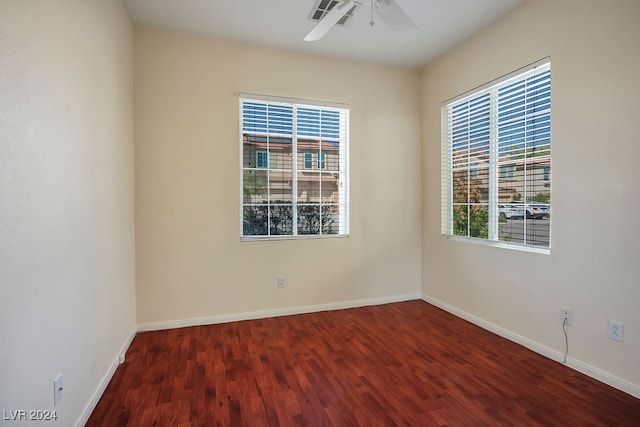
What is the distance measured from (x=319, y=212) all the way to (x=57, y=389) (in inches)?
107

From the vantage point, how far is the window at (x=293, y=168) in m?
3.52

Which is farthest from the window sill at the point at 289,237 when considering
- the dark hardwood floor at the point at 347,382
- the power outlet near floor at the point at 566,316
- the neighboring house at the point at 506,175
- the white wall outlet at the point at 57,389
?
the power outlet near floor at the point at 566,316

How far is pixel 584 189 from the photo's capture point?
2350 millimetres

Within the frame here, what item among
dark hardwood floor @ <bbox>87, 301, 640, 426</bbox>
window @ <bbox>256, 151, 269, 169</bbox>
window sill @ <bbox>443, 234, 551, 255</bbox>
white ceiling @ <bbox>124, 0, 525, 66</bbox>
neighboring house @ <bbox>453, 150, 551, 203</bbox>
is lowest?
dark hardwood floor @ <bbox>87, 301, 640, 426</bbox>

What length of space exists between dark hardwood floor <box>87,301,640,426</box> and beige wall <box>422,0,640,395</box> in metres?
0.28

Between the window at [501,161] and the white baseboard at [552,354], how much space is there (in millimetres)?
814

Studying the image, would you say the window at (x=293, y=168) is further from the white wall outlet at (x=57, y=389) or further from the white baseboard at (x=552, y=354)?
the white wall outlet at (x=57, y=389)

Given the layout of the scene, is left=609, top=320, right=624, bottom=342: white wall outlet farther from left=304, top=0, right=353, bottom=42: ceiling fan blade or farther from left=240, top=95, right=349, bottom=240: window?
left=304, top=0, right=353, bottom=42: ceiling fan blade

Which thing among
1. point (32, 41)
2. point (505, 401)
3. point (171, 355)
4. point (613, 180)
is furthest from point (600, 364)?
point (32, 41)

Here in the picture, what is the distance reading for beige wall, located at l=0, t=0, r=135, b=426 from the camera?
1.22 m

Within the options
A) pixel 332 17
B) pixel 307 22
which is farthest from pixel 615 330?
pixel 307 22

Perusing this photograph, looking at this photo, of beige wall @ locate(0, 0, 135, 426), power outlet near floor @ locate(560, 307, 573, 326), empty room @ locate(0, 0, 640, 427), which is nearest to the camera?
beige wall @ locate(0, 0, 135, 426)

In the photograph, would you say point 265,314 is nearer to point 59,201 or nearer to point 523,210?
point 59,201

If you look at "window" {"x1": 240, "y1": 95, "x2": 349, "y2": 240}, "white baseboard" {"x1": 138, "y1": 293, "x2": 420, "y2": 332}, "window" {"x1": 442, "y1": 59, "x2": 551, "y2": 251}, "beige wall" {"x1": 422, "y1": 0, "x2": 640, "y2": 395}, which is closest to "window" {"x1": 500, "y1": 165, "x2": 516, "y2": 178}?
"window" {"x1": 442, "y1": 59, "x2": 551, "y2": 251}
